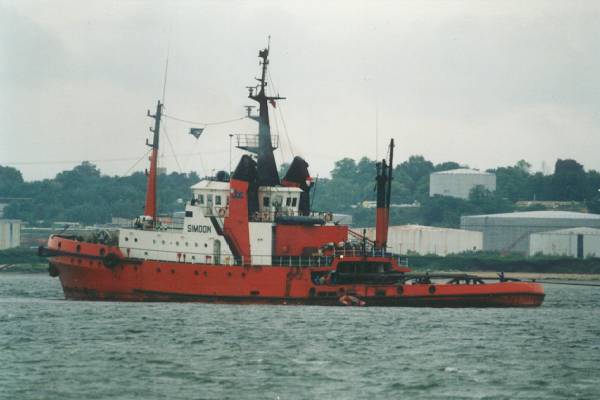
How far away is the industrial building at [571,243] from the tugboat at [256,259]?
5976 centimetres

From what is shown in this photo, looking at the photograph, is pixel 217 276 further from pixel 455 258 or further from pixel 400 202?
pixel 400 202

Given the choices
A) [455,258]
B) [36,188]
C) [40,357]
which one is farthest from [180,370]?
[36,188]

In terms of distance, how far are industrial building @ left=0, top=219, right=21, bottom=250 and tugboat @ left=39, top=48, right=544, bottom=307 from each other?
63.8 meters

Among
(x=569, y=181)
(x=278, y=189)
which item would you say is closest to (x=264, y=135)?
(x=278, y=189)

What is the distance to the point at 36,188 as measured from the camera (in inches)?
5965

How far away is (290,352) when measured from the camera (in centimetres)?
3728

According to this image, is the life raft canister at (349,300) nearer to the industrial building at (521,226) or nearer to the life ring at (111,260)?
the life ring at (111,260)

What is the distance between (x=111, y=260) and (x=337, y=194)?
118 m

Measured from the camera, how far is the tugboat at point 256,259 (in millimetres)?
50656

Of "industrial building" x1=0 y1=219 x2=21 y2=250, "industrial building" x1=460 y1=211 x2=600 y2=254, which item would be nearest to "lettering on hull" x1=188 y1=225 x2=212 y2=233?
"industrial building" x1=0 y1=219 x2=21 y2=250

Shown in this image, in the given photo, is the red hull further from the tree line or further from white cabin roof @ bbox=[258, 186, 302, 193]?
the tree line

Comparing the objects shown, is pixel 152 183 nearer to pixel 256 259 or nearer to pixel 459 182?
pixel 256 259

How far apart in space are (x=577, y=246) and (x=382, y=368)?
259ft

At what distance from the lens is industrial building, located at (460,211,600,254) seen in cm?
11950
